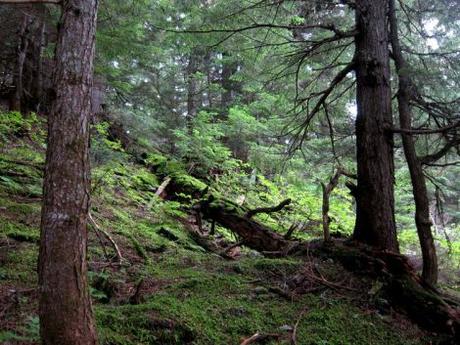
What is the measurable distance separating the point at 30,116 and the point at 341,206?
28.4 ft

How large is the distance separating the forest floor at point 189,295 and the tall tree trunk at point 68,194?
40cm

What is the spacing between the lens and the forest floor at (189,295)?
3.62 metres

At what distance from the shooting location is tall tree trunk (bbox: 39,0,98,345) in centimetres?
277

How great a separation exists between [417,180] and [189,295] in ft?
12.1

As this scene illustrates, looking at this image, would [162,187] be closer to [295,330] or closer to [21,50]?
[21,50]

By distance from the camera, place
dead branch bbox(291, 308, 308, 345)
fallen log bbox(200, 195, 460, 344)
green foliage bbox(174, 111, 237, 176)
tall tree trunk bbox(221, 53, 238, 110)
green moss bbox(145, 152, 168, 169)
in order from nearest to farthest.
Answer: dead branch bbox(291, 308, 308, 345) < fallen log bbox(200, 195, 460, 344) < green foliage bbox(174, 111, 237, 176) < green moss bbox(145, 152, 168, 169) < tall tree trunk bbox(221, 53, 238, 110)

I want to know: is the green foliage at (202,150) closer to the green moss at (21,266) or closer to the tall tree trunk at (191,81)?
the tall tree trunk at (191,81)

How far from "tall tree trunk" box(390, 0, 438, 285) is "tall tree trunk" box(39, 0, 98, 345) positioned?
431 cm

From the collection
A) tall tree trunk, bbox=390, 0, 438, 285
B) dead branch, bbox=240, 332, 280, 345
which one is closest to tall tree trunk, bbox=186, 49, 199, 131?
tall tree trunk, bbox=390, 0, 438, 285

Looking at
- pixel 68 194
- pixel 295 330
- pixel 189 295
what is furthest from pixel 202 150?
pixel 68 194

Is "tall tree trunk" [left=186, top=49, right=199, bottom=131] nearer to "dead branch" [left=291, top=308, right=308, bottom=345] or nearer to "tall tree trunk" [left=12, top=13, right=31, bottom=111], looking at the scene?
"tall tree trunk" [left=12, top=13, right=31, bottom=111]

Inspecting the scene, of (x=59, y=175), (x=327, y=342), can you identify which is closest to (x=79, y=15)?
(x=59, y=175)

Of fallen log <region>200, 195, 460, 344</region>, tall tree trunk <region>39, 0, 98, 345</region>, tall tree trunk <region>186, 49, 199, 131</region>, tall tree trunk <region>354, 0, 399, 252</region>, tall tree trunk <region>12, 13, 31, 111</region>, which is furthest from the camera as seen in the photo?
tall tree trunk <region>186, 49, 199, 131</region>

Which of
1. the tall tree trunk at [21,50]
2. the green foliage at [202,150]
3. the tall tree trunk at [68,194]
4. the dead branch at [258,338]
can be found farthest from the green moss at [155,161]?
the tall tree trunk at [68,194]
